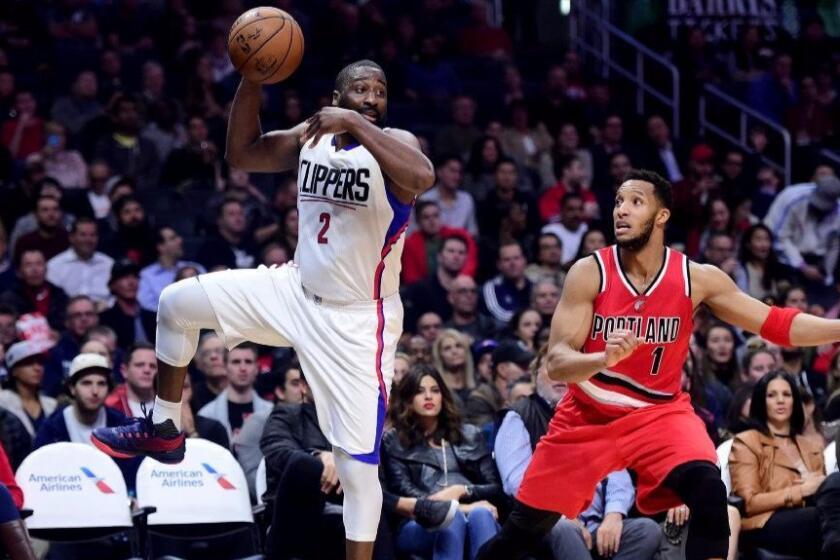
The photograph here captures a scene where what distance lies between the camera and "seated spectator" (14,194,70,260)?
1215cm

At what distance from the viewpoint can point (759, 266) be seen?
1340 cm

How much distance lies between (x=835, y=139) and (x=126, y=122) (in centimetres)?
820

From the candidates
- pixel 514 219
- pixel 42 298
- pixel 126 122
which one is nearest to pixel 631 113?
pixel 514 219

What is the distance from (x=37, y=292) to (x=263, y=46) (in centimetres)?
564

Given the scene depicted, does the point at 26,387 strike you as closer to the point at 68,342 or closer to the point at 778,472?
the point at 68,342

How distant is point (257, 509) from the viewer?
8883mm

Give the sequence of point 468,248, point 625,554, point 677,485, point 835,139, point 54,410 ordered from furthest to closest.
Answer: point 835,139 < point 468,248 < point 54,410 < point 625,554 < point 677,485

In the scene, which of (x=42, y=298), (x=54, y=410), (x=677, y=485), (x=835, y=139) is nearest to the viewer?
(x=677, y=485)

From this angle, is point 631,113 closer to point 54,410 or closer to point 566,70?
point 566,70

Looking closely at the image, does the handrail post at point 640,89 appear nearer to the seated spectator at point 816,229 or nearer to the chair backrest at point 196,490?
the seated spectator at point 816,229

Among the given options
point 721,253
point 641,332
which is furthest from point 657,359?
point 721,253

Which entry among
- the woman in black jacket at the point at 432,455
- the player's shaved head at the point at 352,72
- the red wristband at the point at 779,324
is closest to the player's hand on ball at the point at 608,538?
the woman in black jacket at the point at 432,455

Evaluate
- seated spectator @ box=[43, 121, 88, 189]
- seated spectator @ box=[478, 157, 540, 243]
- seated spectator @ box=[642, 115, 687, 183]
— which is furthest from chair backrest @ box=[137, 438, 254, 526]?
seated spectator @ box=[642, 115, 687, 183]

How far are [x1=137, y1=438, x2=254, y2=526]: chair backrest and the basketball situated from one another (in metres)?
3.13
